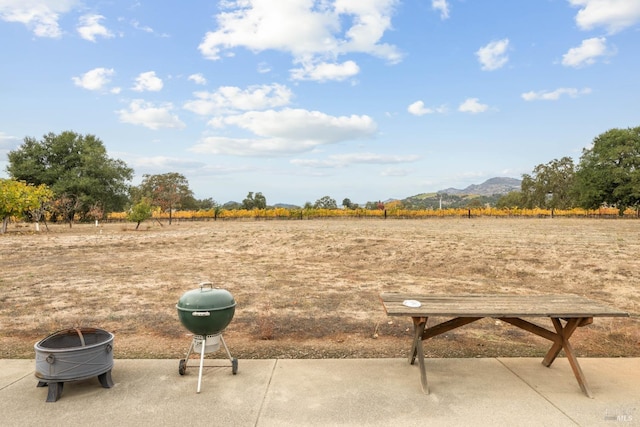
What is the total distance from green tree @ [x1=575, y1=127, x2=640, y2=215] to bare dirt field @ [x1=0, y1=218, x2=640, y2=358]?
33985 millimetres

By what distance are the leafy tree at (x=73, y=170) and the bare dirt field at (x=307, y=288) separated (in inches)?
993

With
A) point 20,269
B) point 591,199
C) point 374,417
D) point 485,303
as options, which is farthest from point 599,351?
point 591,199

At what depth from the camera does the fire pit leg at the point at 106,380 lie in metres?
3.70

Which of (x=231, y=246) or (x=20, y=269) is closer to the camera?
(x=20, y=269)

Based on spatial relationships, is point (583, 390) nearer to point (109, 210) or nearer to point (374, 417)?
point (374, 417)

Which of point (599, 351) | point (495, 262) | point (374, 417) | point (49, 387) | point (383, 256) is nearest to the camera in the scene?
point (374, 417)

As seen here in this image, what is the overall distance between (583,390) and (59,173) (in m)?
Result: 47.3

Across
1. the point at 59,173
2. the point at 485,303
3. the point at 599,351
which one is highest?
the point at 59,173

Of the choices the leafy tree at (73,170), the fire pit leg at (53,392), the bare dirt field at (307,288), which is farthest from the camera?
the leafy tree at (73,170)

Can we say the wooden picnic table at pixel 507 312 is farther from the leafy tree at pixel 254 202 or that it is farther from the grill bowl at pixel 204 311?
the leafy tree at pixel 254 202

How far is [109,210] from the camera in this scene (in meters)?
43.9

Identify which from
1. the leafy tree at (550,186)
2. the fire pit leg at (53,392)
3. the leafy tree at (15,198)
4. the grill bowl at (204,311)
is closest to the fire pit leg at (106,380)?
the fire pit leg at (53,392)

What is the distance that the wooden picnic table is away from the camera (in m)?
3.54

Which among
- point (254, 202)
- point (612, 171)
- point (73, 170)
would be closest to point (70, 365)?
point (73, 170)
